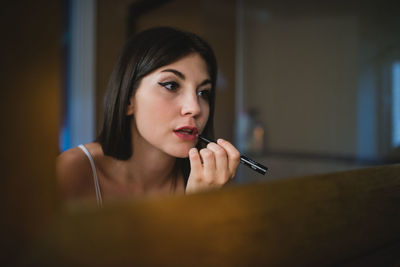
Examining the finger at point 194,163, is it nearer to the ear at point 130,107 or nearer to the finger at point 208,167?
the finger at point 208,167

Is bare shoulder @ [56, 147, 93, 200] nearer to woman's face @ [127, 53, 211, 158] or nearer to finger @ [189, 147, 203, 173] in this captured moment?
woman's face @ [127, 53, 211, 158]

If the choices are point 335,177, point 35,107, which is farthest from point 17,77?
point 335,177

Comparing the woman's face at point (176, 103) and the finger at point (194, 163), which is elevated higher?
the woman's face at point (176, 103)

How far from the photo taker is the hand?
0.49 metres

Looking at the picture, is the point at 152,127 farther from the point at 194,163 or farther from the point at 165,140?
the point at 194,163

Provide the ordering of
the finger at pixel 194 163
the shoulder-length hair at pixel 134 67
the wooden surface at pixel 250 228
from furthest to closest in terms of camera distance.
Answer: the shoulder-length hair at pixel 134 67
the finger at pixel 194 163
the wooden surface at pixel 250 228

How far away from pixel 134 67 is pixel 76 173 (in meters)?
0.28

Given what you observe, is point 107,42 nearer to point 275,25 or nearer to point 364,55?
point 275,25

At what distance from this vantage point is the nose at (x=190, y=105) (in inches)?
21.9

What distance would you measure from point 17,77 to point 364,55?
1.67m

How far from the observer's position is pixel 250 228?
21 centimetres

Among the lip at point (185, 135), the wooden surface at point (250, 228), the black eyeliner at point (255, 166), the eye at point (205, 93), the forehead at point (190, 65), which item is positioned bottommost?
the wooden surface at point (250, 228)

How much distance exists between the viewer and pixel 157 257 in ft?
0.56

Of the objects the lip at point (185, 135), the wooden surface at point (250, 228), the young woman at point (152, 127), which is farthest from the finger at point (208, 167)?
the wooden surface at point (250, 228)
